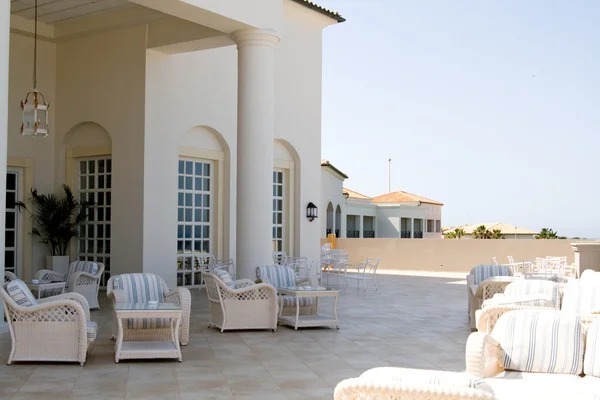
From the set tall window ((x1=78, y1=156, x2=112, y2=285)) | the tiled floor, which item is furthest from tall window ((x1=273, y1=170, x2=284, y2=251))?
the tiled floor

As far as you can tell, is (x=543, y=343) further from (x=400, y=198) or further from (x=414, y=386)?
(x=400, y=198)

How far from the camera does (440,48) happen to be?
36.2 meters

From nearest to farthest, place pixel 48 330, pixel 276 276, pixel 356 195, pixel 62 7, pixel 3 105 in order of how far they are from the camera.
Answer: pixel 48 330 → pixel 3 105 → pixel 276 276 → pixel 62 7 → pixel 356 195

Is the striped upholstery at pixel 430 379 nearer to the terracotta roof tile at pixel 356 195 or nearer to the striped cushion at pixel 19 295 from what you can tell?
the striped cushion at pixel 19 295

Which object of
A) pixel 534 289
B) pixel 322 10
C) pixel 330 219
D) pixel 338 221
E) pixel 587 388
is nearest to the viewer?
pixel 587 388

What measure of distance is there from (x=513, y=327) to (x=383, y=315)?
6.69 m

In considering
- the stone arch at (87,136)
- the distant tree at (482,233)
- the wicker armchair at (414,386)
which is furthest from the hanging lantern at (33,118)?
the distant tree at (482,233)

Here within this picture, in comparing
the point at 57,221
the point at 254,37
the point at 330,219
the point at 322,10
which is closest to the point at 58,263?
the point at 57,221

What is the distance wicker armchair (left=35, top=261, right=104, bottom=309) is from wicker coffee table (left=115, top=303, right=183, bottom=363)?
12.6 ft

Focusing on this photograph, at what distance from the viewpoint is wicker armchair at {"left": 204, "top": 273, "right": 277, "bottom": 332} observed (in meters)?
9.62

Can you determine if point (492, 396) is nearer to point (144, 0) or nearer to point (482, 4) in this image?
point (144, 0)

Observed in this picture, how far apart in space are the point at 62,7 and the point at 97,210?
395 centimetres

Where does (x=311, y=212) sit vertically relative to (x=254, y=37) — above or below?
below

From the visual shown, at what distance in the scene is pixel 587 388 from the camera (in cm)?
459
